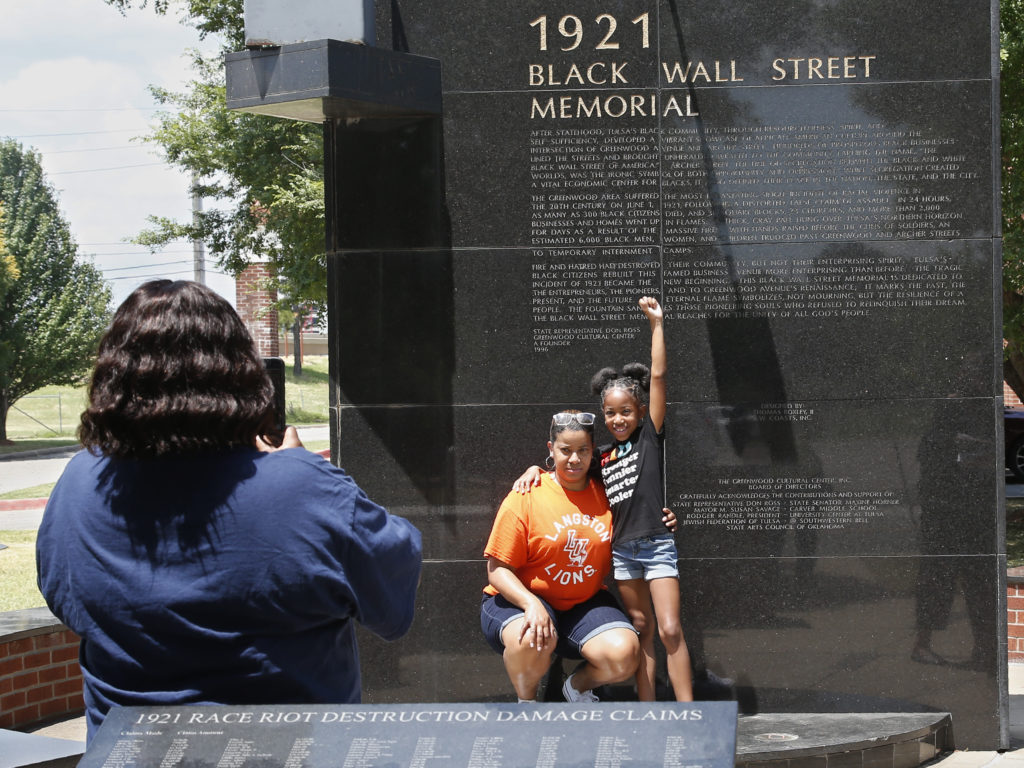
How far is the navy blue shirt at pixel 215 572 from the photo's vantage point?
2072 mm

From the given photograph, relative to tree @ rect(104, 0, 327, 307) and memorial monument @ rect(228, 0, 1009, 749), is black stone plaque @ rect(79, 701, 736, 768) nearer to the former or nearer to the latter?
memorial monument @ rect(228, 0, 1009, 749)

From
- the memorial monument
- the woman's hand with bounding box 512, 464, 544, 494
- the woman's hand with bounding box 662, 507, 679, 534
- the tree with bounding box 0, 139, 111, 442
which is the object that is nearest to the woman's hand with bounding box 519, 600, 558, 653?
the woman's hand with bounding box 512, 464, 544, 494

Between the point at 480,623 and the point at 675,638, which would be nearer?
the point at 675,638

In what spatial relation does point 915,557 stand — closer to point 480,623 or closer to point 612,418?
point 612,418

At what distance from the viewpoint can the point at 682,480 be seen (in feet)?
18.5

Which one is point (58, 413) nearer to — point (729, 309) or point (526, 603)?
point (729, 309)

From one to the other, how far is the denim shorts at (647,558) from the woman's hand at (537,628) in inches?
21.0

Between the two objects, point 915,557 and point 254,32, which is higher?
point 254,32

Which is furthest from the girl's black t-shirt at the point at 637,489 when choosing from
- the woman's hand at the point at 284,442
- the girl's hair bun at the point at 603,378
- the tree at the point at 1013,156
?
the tree at the point at 1013,156

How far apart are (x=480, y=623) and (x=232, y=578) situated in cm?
370

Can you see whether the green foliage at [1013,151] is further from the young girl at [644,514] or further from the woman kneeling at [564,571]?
the woman kneeling at [564,571]

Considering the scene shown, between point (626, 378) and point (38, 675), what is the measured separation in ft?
11.3

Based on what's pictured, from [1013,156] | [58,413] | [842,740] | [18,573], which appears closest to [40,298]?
[58,413]

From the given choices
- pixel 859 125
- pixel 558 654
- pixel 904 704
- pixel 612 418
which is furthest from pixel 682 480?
pixel 859 125
